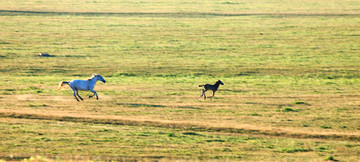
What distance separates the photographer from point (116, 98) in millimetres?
26672

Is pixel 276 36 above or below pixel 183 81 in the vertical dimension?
above

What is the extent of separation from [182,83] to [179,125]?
9.31 metres

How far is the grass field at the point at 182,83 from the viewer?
1939 cm

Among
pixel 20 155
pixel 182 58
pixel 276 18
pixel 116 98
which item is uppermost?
pixel 276 18

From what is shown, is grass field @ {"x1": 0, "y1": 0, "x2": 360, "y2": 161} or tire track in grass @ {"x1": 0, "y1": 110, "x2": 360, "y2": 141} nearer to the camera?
grass field @ {"x1": 0, "y1": 0, "x2": 360, "y2": 161}

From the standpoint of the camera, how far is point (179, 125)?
2186 centimetres

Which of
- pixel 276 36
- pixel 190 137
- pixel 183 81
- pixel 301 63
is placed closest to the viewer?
pixel 190 137

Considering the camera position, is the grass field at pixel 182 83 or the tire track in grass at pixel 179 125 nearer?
the grass field at pixel 182 83

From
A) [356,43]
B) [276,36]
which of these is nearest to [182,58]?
[276,36]

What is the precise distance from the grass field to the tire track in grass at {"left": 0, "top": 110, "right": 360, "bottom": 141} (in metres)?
0.04

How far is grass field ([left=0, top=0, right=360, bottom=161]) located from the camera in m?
19.4

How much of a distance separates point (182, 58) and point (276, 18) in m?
22.0

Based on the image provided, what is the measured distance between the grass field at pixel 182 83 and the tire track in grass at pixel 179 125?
0.04 m

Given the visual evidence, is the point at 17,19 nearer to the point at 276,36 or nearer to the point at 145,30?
the point at 145,30
